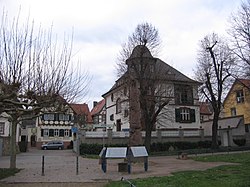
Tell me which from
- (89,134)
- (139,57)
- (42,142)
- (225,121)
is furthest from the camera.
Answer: (42,142)

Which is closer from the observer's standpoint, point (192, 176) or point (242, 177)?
point (242, 177)

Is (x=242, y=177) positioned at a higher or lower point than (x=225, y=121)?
lower

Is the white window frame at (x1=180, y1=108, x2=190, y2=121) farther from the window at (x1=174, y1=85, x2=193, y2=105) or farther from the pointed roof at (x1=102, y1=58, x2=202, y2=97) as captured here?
the pointed roof at (x1=102, y1=58, x2=202, y2=97)

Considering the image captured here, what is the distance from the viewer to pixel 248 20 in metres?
23.9

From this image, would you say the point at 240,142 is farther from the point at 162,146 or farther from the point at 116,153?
the point at 116,153

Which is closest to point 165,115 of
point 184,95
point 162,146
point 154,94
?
point 184,95

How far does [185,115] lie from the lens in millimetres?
43000

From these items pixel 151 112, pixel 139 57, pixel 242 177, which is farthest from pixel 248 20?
pixel 242 177

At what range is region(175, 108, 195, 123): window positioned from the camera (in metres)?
42.5

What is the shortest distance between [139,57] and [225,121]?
22.1 m

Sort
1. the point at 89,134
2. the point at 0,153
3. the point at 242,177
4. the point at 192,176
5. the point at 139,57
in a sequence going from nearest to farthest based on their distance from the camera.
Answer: the point at 242,177
the point at 192,176
the point at 139,57
the point at 0,153
the point at 89,134

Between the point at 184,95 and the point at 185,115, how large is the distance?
2.71 metres

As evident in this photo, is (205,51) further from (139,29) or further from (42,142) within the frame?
(42,142)

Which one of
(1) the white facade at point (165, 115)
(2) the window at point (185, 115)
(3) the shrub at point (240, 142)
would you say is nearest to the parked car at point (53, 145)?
(1) the white facade at point (165, 115)
